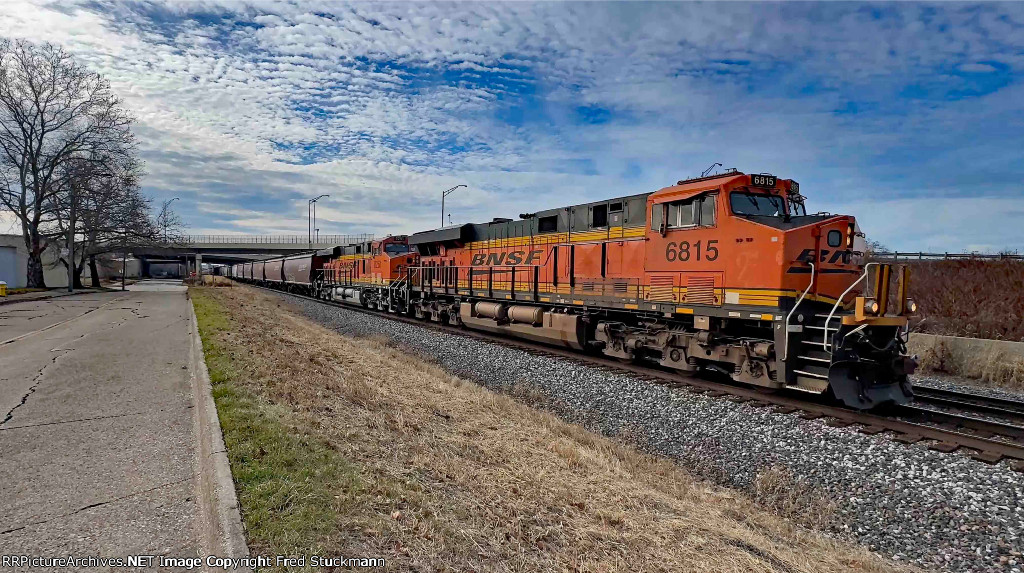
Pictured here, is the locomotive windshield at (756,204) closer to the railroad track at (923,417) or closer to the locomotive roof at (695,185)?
the locomotive roof at (695,185)

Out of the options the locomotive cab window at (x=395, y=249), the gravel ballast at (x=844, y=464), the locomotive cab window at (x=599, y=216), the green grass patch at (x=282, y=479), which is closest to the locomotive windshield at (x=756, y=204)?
the gravel ballast at (x=844, y=464)

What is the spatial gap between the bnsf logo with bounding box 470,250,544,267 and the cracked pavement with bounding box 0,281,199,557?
8.41 metres

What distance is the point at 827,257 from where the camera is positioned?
845cm

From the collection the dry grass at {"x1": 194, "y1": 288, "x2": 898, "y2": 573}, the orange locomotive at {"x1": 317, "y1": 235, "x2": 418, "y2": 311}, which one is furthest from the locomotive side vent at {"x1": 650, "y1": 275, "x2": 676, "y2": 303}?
the orange locomotive at {"x1": 317, "y1": 235, "x2": 418, "y2": 311}

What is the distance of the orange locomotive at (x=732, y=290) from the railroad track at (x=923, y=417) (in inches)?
11.3

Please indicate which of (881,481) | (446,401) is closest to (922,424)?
(881,481)

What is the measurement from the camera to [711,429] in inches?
296

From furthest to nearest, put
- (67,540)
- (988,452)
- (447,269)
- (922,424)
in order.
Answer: (447,269) < (922,424) < (988,452) < (67,540)

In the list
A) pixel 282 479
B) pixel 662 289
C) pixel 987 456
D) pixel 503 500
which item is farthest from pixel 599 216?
pixel 282 479

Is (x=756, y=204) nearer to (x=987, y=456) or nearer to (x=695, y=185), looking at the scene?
(x=695, y=185)

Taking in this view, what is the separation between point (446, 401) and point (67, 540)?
5.00m

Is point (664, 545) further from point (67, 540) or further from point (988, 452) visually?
point (988, 452)

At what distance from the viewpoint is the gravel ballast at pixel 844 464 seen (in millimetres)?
4656

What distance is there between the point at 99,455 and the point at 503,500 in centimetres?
371
